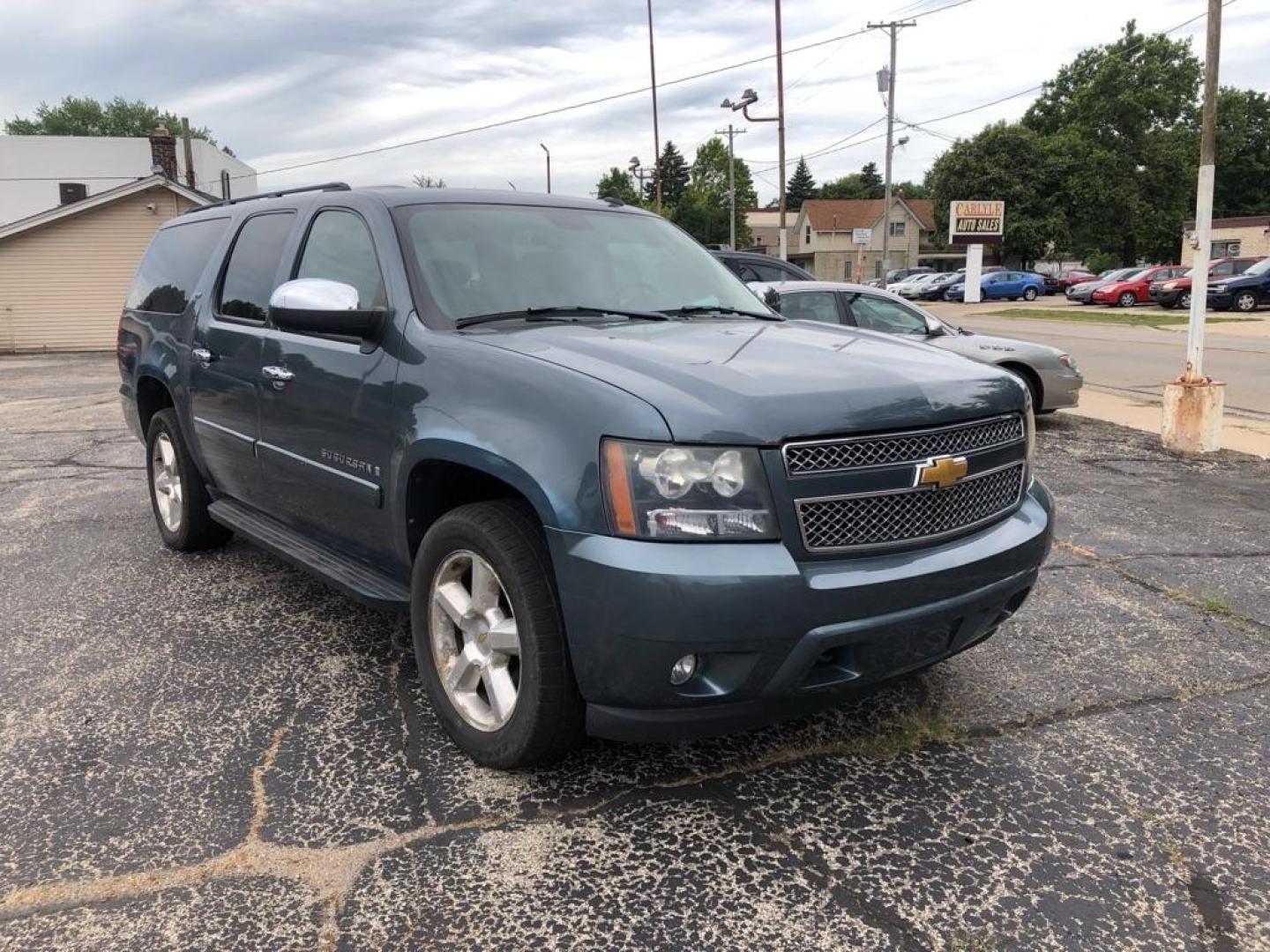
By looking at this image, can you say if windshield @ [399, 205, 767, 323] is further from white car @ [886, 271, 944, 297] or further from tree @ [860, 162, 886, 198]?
tree @ [860, 162, 886, 198]

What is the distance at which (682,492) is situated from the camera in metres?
2.46

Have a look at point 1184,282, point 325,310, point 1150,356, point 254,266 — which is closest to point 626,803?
point 325,310

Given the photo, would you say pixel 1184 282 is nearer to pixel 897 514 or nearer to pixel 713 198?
pixel 897 514

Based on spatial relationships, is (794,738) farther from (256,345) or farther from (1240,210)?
(1240,210)

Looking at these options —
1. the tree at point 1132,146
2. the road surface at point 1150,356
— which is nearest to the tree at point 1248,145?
the tree at point 1132,146

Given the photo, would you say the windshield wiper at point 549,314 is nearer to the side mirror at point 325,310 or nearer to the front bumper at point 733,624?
the side mirror at point 325,310

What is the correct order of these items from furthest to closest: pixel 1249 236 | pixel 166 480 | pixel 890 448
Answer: pixel 1249 236
pixel 166 480
pixel 890 448

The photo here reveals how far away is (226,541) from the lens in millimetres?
5492

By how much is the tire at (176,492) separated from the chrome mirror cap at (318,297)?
2061 millimetres

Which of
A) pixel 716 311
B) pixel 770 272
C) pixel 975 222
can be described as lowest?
pixel 716 311

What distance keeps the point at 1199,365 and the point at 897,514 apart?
743cm

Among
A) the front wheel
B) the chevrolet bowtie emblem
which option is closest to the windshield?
the chevrolet bowtie emblem

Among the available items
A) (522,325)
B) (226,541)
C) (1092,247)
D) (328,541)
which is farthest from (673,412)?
(1092,247)

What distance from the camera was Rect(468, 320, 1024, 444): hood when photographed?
251 cm
